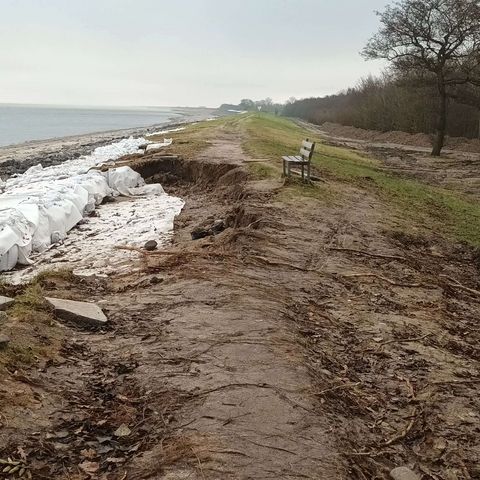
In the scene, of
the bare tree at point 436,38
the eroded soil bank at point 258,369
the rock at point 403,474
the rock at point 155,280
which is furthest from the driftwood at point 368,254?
the bare tree at point 436,38

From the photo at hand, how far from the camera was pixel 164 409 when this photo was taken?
379 centimetres

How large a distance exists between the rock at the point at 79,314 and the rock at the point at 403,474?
3.09 meters

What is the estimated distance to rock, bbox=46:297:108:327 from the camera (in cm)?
525

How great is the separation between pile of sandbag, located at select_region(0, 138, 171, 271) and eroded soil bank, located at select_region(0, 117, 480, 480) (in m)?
2.39

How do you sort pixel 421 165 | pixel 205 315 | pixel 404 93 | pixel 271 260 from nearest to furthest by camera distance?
pixel 205 315 < pixel 271 260 < pixel 421 165 < pixel 404 93

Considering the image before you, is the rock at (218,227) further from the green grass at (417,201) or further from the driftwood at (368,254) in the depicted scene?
the driftwood at (368,254)

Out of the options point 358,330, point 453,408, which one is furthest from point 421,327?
point 453,408

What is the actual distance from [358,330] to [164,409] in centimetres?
255

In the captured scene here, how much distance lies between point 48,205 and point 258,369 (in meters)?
7.78

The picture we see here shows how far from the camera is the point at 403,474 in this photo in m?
3.37

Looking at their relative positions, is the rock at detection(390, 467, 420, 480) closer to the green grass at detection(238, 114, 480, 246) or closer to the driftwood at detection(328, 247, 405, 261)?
the driftwood at detection(328, 247, 405, 261)

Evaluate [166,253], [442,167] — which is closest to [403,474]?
[166,253]

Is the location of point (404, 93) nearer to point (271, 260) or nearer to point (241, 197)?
point (241, 197)

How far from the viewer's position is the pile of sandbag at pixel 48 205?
8945 millimetres
